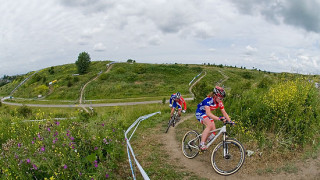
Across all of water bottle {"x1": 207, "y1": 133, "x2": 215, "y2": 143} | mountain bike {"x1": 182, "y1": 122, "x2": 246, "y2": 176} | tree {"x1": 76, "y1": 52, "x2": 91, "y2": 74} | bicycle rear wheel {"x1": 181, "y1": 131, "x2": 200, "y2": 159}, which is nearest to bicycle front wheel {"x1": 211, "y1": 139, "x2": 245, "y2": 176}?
mountain bike {"x1": 182, "y1": 122, "x2": 246, "y2": 176}

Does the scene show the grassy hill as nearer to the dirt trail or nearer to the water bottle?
the dirt trail

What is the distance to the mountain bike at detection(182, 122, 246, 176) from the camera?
5.92 meters

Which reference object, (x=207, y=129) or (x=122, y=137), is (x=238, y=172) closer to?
(x=207, y=129)

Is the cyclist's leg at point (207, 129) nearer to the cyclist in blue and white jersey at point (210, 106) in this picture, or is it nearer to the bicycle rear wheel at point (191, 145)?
the cyclist in blue and white jersey at point (210, 106)

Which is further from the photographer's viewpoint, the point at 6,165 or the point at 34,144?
the point at 34,144

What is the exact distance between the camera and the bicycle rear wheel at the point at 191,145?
740 centimetres

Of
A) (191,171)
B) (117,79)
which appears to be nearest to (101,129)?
(191,171)

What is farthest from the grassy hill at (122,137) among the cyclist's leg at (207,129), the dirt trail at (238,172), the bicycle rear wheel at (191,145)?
the cyclist's leg at (207,129)

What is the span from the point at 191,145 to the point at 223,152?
5.25ft

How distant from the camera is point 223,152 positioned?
20.1ft

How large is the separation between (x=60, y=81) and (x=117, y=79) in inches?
703

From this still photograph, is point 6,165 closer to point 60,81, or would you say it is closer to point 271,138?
point 271,138

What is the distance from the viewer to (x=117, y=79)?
5981cm

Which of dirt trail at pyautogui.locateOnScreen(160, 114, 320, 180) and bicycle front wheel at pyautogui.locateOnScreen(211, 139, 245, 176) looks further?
dirt trail at pyautogui.locateOnScreen(160, 114, 320, 180)
